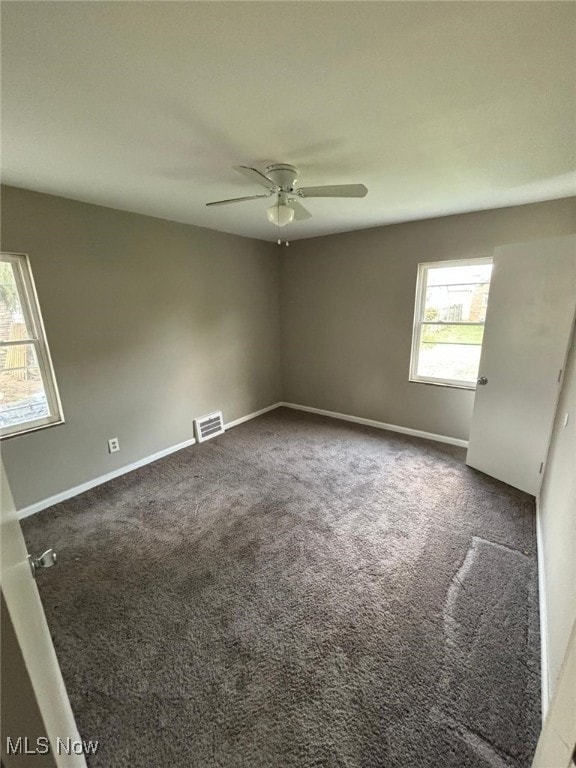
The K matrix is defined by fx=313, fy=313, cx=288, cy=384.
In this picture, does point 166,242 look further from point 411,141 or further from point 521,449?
point 521,449

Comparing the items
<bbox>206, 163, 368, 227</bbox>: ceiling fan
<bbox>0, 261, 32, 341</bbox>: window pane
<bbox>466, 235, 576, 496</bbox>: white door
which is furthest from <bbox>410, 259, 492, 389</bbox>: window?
<bbox>0, 261, 32, 341</bbox>: window pane

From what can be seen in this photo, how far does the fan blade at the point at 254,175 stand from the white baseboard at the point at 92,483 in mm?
2753

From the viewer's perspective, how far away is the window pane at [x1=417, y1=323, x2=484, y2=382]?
3.31 meters

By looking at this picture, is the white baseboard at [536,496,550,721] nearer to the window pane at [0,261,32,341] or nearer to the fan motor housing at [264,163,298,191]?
the fan motor housing at [264,163,298,191]

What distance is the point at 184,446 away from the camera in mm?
3594

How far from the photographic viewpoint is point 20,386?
2.43m

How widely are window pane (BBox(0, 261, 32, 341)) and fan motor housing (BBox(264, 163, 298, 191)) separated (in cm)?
201

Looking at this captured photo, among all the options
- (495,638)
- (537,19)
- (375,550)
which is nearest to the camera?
(537,19)

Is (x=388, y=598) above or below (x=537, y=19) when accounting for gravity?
below

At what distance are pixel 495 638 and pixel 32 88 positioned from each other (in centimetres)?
311

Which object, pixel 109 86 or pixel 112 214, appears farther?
pixel 112 214

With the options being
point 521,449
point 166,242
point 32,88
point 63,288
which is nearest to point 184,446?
point 63,288

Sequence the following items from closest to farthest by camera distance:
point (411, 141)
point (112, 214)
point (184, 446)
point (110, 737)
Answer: point (110, 737) < point (411, 141) < point (112, 214) < point (184, 446)

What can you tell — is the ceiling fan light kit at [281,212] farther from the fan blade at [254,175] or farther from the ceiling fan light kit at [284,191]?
the fan blade at [254,175]
